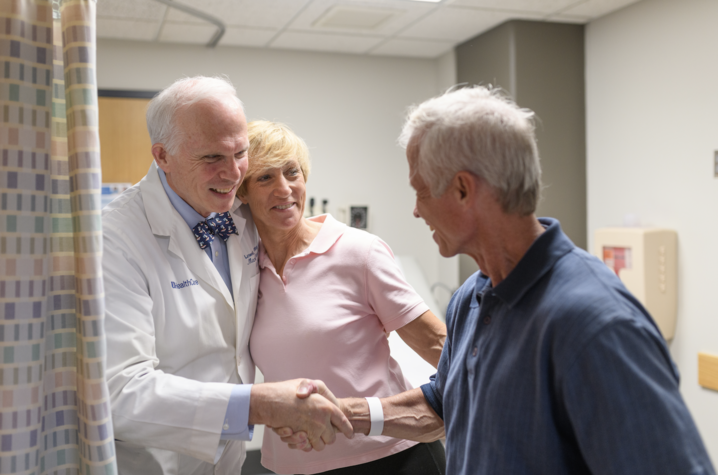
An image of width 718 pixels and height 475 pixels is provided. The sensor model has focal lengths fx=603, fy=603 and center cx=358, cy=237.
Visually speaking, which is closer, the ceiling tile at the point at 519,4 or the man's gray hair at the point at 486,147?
the man's gray hair at the point at 486,147

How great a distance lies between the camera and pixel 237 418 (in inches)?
50.3

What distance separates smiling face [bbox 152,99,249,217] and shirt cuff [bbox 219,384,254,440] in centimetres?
45

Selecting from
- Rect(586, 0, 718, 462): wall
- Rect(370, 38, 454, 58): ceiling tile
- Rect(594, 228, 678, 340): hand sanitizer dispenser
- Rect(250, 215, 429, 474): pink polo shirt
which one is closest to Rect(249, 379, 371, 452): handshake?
Rect(250, 215, 429, 474): pink polo shirt

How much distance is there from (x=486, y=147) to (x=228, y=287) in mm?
819

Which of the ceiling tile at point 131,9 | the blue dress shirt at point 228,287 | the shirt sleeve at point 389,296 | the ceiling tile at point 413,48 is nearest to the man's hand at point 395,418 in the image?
the blue dress shirt at point 228,287

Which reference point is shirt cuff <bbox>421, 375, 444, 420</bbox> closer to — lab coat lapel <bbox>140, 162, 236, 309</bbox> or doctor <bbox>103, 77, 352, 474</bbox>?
doctor <bbox>103, 77, 352, 474</bbox>

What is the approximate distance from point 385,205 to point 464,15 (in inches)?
57.4

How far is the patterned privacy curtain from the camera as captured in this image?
0.84 metres

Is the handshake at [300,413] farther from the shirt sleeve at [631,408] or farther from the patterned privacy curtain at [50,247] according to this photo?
the shirt sleeve at [631,408]

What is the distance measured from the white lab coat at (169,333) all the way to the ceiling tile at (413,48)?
2693 millimetres

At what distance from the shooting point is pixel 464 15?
337 centimetres

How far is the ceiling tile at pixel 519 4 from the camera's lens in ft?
10.2

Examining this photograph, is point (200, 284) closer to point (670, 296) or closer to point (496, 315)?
point (496, 315)

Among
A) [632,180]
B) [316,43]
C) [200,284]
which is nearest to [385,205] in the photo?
[316,43]
